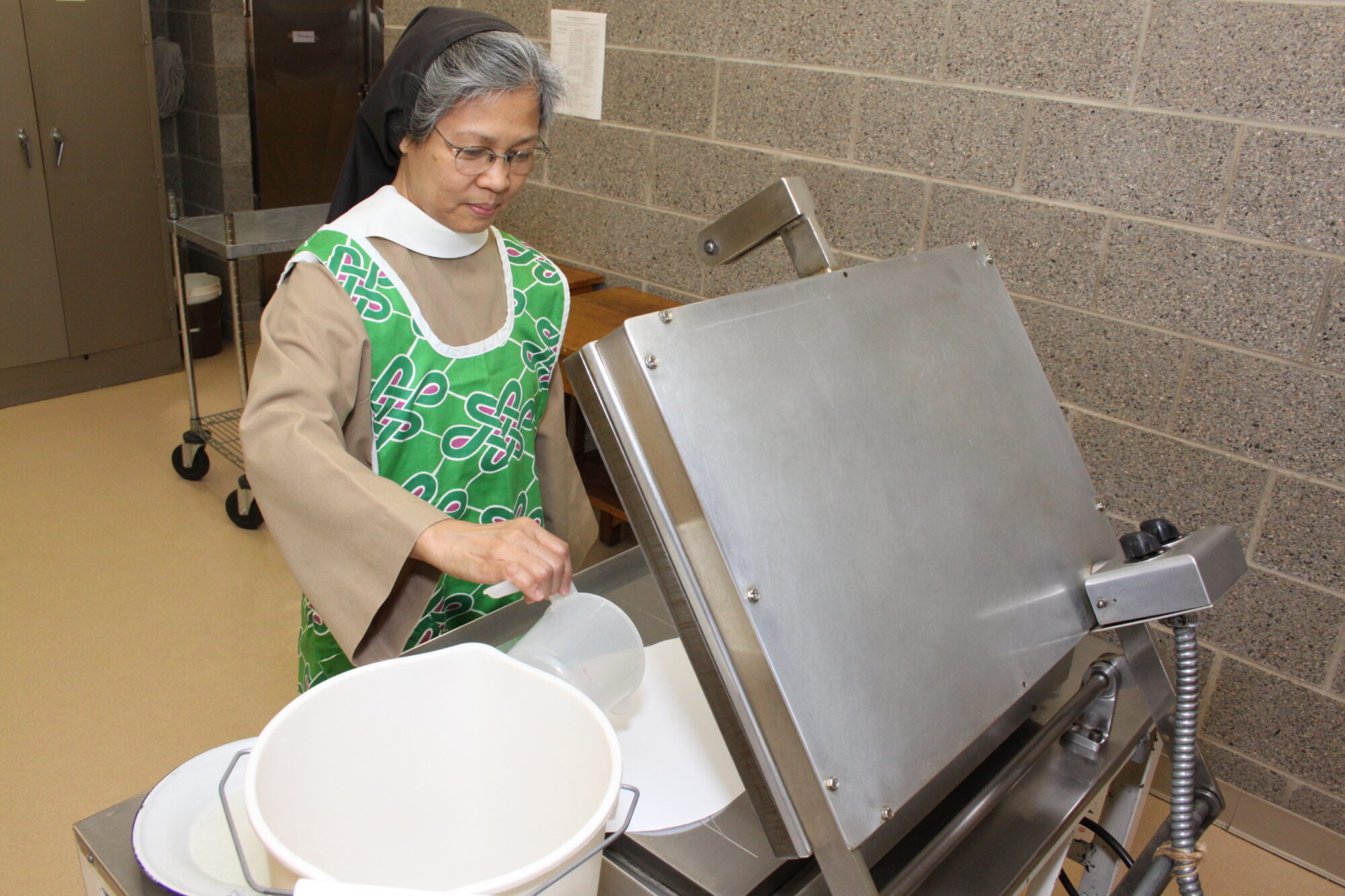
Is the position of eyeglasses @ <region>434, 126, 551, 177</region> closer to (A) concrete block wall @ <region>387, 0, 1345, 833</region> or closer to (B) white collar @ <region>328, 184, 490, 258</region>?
(B) white collar @ <region>328, 184, 490, 258</region>

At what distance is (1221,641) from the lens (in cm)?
214

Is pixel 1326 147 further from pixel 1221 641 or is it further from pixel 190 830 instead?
pixel 190 830

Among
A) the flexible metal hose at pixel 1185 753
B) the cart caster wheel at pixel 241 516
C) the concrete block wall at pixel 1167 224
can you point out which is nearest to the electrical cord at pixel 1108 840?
the flexible metal hose at pixel 1185 753

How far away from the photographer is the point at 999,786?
0.91 meters

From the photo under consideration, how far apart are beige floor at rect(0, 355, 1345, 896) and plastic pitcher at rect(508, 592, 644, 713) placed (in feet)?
4.74

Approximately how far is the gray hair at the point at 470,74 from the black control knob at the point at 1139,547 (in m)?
0.84

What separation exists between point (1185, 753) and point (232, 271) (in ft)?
A: 8.79

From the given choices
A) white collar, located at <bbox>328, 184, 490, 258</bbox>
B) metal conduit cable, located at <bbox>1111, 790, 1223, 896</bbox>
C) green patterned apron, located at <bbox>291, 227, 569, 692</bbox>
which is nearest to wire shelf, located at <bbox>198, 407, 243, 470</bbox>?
green patterned apron, located at <bbox>291, 227, 569, 692</bbox>

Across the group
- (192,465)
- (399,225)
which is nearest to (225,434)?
(192,465)

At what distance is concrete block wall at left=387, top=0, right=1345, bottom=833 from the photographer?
1.88 metres

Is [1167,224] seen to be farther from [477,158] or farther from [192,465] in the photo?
[192,465]

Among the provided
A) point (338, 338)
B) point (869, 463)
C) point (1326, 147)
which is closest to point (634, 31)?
point (1326, 147)

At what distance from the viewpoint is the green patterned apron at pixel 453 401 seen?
1.17 meters

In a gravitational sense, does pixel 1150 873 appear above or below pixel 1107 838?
above
